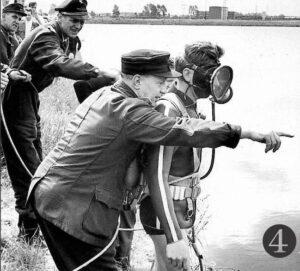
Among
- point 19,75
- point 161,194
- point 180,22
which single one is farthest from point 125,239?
point 180,22

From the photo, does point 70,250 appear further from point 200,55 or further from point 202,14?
point 202,14

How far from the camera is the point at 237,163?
25.2 feet

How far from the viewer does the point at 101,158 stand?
2.16 meters

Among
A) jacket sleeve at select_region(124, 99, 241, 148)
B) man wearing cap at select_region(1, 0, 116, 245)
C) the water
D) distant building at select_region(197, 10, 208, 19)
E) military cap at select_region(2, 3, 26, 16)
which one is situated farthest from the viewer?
military cap at select_region(2, 3, 26, 16)

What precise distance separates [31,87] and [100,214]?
1657 mm

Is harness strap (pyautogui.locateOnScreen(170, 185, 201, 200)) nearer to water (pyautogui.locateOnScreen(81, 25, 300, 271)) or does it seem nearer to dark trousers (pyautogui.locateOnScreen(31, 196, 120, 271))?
dark trousers (pyautogui.locateOnScreen(31, 196, 120, 271))

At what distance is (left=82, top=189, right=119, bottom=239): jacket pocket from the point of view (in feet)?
7.13

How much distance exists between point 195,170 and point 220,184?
4.27m

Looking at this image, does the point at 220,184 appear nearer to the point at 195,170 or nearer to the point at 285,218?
the point at 285,218

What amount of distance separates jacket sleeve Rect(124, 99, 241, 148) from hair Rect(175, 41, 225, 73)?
21.1 inches

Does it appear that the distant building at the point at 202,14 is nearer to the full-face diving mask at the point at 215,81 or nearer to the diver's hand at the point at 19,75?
the diver's hand at the point at 19,75

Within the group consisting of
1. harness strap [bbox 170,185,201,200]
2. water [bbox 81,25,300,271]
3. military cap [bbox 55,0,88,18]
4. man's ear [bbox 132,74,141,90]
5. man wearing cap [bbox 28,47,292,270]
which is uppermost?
military cap [bbox 55,0,88,18]

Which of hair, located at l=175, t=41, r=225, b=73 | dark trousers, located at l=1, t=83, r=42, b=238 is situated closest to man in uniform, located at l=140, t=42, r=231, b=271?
hair, located at l=175, t=41, r=225, b=73

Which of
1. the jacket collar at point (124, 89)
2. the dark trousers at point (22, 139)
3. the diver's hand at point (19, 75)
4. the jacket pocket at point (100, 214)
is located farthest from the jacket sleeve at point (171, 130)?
the dark trousers at point (22, 139)
